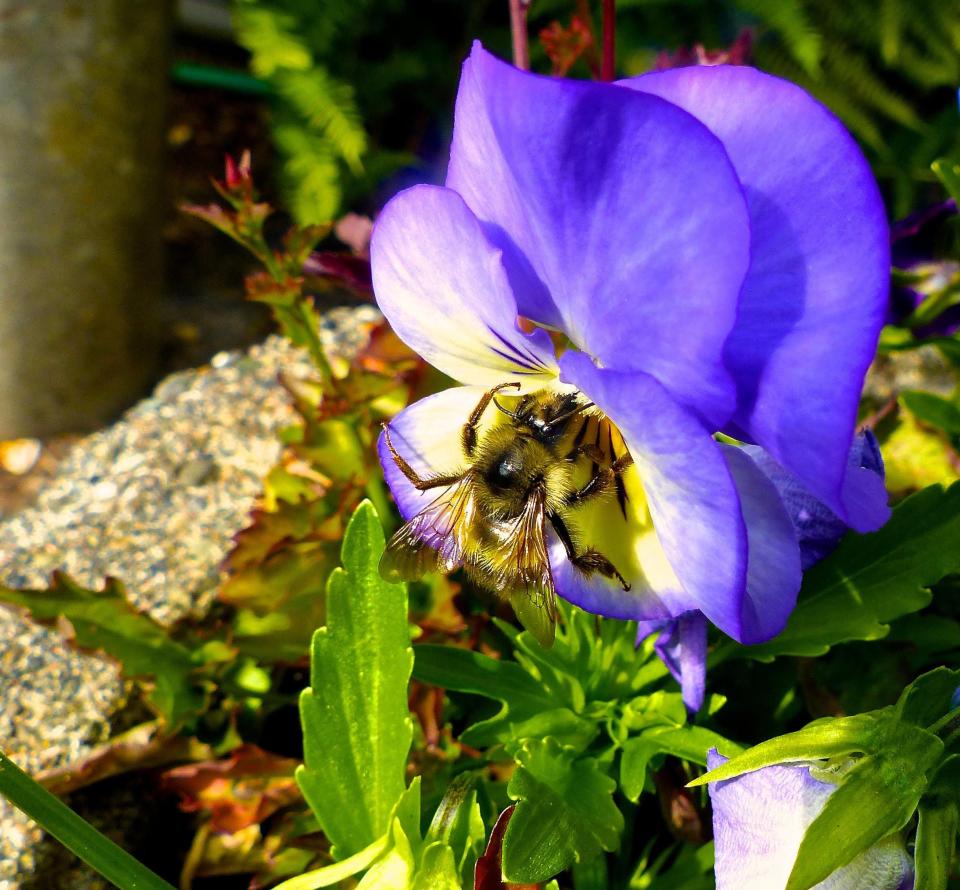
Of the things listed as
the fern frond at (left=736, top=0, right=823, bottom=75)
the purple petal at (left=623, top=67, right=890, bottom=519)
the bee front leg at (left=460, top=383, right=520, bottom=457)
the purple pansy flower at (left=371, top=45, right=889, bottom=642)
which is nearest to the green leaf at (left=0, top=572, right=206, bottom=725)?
the bee front leg at (left=460, top=383, right=520, bottom=457)

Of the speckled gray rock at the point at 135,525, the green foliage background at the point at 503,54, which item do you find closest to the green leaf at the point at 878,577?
the speckled gray rock at the point at 135,525

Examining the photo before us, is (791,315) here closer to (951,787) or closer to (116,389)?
(951,787)

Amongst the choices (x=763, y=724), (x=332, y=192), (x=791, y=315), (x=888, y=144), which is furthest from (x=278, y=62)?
(x=791, y=315)

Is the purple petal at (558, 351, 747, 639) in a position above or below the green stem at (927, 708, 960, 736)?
above

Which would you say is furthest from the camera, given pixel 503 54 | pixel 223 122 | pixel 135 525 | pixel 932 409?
pixel 223 122

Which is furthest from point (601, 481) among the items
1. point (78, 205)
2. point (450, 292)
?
point (78, 205)

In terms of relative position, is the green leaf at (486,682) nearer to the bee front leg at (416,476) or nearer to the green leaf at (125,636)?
the bee front leg at (416,476)

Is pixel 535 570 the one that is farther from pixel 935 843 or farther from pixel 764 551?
pixel 935 843

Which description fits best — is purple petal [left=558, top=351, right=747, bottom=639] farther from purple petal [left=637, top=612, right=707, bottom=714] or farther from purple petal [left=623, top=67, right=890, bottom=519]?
purple petal [left=637, top=612, right=707, bottom=714]
